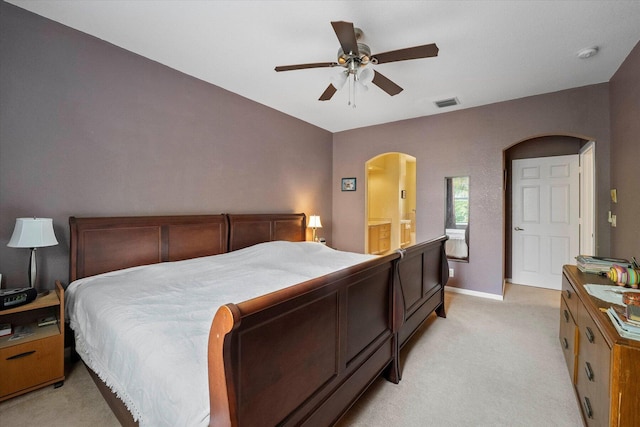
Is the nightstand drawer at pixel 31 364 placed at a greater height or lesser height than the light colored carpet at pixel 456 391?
greater

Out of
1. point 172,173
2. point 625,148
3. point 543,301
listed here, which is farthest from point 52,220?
point 543,301

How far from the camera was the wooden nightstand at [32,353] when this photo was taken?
181cm

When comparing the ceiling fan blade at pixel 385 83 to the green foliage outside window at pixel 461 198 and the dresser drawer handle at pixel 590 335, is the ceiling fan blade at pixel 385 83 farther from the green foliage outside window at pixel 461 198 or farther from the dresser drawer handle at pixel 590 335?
the green foliage outside window at pixel 461 198

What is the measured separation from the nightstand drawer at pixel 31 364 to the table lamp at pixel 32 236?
1.46 ft

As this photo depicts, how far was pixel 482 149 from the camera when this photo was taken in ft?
13.0

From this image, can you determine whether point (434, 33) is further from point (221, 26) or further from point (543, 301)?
point (543, 301)

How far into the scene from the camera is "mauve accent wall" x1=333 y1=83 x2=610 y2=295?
3.27m

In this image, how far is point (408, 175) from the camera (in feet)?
27.2

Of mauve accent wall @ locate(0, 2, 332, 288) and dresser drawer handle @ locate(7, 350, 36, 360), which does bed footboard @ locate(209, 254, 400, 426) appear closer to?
dresser drawer handle @ locate(7, 350, 36, 360)

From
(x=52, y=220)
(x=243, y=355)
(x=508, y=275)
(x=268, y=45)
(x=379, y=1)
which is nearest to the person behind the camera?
(x=243, y=355)

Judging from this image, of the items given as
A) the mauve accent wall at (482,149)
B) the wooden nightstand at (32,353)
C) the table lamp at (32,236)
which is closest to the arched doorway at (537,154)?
the mauve accent wall at (482,149)

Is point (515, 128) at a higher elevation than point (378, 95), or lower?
lower

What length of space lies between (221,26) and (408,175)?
22.9 feet

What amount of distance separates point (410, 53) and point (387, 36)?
0.55m
